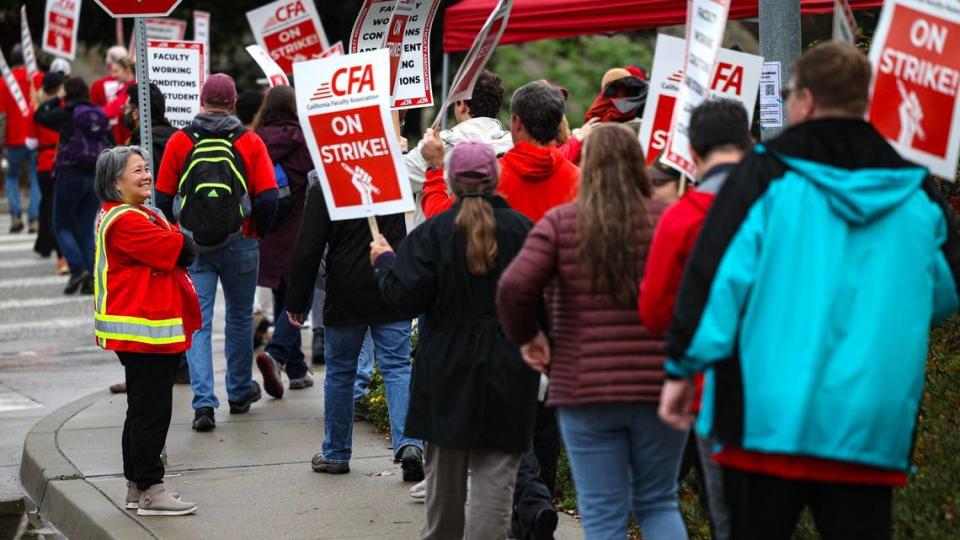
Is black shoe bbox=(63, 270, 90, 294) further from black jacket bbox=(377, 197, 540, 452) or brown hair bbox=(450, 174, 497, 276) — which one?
brown hair bbox=(450, 174, 497, 276)

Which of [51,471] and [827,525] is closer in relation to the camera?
[827,525]

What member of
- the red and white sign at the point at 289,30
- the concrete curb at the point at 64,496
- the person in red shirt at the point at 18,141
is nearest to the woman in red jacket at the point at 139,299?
the concrete curb at the point at 64,496

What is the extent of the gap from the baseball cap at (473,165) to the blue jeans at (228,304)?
11.7ft

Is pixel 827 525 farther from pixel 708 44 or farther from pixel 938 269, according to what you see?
pixel 708 44

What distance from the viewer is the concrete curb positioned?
665cm

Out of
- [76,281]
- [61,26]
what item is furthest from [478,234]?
[61,26]

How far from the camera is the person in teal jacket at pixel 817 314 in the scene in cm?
378

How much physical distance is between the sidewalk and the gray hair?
1.44m

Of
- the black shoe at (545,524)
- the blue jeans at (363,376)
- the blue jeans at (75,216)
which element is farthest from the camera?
the blue jeans at (75,216)

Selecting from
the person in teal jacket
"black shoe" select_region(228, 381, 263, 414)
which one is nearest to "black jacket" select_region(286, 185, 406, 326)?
"black shoe" select_region(228, 381, 263, 414)

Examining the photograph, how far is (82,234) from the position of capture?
48.5ft

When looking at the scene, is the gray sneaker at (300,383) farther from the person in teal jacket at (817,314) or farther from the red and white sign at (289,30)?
the person in teal jacket at (817,314)

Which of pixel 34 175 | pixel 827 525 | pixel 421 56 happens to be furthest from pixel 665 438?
pixel 34 175

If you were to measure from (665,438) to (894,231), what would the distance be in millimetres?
1213
